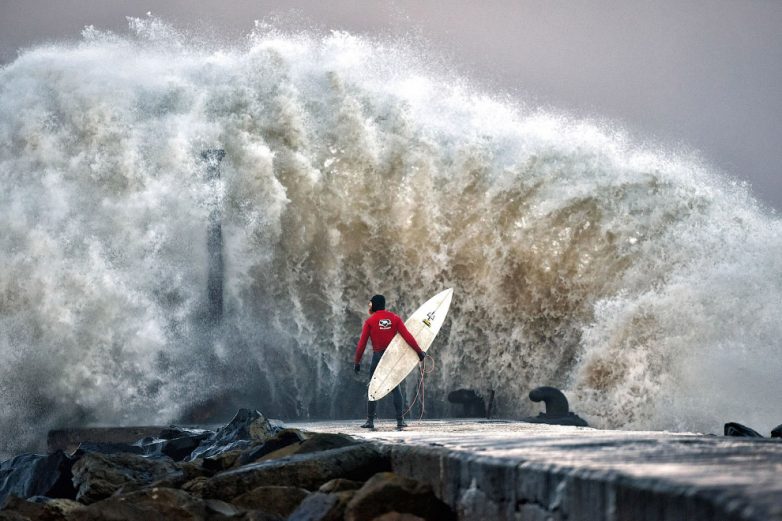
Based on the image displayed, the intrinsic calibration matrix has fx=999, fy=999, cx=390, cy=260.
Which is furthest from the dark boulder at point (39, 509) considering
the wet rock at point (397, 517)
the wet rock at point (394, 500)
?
the wet rock at point (397, 517)

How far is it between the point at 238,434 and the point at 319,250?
38.5 ft

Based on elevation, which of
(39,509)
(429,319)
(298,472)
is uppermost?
(429,319)

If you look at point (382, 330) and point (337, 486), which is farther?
point (382, 330)

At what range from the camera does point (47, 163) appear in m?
19.8

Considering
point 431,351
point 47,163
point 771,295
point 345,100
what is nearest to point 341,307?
point 431,351

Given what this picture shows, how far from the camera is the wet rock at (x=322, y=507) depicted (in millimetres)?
4488

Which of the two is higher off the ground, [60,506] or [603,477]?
[603,477]

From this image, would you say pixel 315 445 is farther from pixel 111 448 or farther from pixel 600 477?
pixel 111 448

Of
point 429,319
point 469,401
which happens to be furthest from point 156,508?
point 469,401

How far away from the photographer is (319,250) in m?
20.5

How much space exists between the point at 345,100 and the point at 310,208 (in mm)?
2891

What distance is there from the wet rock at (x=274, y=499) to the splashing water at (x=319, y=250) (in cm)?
1134

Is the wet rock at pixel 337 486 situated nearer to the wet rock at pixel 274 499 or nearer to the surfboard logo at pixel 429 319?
the wet rock at pixel 274 499

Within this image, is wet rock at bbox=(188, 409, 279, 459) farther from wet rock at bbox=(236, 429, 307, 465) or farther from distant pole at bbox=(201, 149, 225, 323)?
distant pole at bbox=(201, 149, 225, 323)
